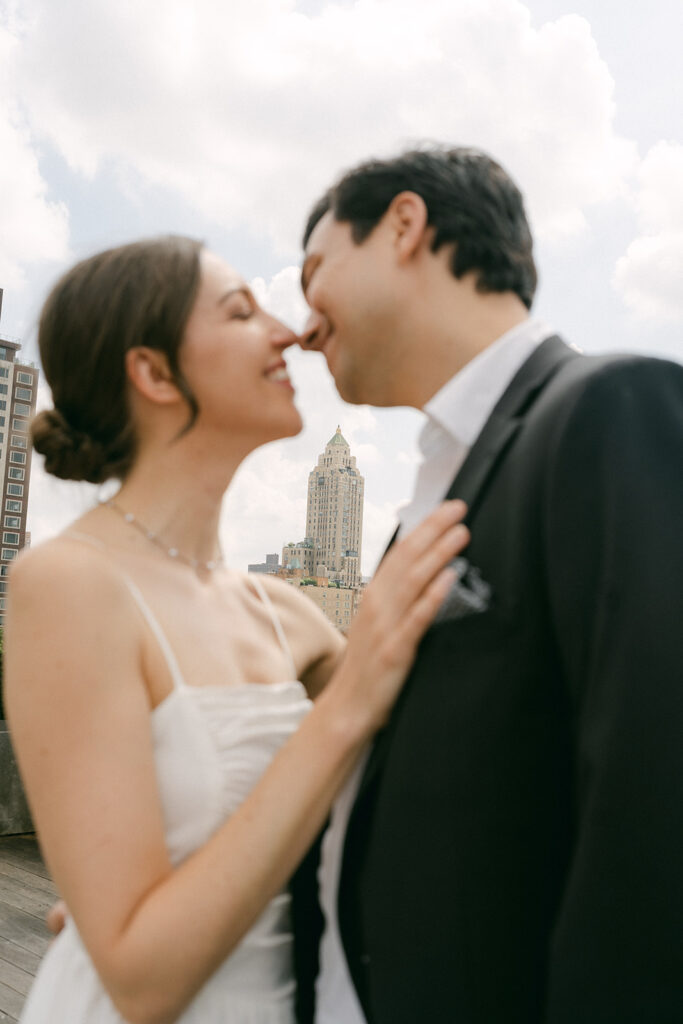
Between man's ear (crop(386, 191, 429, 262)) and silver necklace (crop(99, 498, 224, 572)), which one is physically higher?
man's ear (crop(386, 191, 429, 262))

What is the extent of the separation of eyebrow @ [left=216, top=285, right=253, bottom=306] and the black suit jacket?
0.65m

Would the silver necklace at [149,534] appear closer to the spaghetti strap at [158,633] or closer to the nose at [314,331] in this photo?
the spaghetti strap at [158,633]

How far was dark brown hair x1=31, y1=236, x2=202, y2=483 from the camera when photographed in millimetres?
1497

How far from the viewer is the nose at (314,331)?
5.54 ft

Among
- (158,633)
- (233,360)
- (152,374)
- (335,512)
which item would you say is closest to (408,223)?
(233,360)

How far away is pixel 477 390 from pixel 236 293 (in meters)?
0.54

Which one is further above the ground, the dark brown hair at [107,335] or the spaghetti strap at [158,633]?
the dark brown hair at [107,335]

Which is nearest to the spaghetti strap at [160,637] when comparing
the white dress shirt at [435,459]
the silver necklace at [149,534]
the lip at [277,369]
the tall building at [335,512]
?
the silver necklace at [149,534]

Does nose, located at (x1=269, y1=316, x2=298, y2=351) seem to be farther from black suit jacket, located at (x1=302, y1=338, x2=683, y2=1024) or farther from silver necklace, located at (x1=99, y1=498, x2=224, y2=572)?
black suit jacket, located at (x1=302, y1=338, x2=683, y2=1024)

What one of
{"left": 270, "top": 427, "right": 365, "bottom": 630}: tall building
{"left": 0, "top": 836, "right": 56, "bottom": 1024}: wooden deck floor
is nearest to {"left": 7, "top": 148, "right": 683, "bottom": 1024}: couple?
{"left": 0, "top": 836, "right": 56, "bottom": 1024}: wooden deck floor

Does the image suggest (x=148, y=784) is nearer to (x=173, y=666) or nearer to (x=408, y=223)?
(x=173, y=666)

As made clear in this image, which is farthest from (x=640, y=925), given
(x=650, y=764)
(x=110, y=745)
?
(x=110, y=745)

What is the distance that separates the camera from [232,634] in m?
1.54

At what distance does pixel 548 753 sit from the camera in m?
0.97
